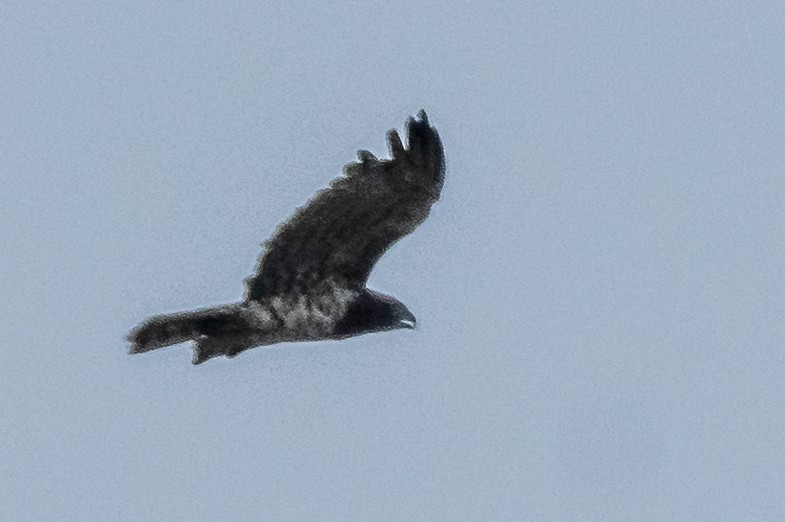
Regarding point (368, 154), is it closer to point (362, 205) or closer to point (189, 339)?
point (362, 205)

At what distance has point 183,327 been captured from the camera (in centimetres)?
2283

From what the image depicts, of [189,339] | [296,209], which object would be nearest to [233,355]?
[189,339]

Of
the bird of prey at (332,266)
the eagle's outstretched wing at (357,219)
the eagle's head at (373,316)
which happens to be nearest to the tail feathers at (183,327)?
the bird of prey at (332,266)

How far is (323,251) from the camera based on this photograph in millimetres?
22484

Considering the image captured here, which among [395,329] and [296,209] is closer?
[296,209]

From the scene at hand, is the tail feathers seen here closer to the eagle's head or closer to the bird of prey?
the bird of prey

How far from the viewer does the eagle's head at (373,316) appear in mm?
23219

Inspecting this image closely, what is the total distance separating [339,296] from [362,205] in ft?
4.33

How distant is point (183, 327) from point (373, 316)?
5.96 feet

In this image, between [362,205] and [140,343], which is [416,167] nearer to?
[362,205]

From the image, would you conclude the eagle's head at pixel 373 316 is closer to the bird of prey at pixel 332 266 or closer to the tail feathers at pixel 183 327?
the bird of prey at pixel 332 266

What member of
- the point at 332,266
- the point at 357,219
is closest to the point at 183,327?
the point at 332,266

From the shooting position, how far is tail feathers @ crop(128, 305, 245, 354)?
74.5 feet

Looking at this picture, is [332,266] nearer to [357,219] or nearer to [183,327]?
[357,219]
